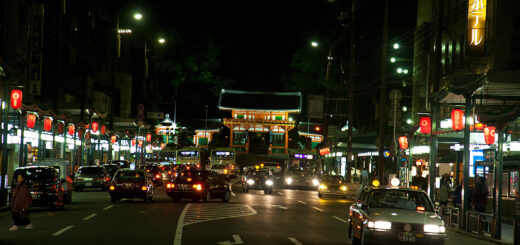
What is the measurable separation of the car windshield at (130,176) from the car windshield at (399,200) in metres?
16.7

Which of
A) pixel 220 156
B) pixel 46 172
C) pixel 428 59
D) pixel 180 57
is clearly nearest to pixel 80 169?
pixel 46 172

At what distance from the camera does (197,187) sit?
30547 mm

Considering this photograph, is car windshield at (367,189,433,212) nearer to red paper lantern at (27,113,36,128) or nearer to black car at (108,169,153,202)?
black car at (108,169,153,202)

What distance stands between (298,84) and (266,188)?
37901 mm

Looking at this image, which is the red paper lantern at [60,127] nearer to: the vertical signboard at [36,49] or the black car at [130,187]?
the vertical signboard at [36,49]

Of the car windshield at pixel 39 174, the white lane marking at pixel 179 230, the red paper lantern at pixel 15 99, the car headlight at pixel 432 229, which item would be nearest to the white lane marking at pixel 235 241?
the white lane marking at pixel 179 230

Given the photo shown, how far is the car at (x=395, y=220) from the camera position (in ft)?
43.8

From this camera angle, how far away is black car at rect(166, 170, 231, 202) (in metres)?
30.4

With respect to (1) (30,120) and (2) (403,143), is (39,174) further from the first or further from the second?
(2) (403,143)

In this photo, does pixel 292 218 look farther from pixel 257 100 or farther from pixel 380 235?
pixel 257 100

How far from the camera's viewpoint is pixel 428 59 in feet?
126

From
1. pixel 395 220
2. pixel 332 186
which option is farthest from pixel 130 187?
pixel 395 220

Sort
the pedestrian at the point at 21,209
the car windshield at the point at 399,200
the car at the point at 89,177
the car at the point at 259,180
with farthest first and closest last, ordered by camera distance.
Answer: the car at the point at 259,180, the car at the point at 89,177, the pedestrian at the point at 21,209, the car windshield at the point at 399,200

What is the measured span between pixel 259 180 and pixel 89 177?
11.1 metres
